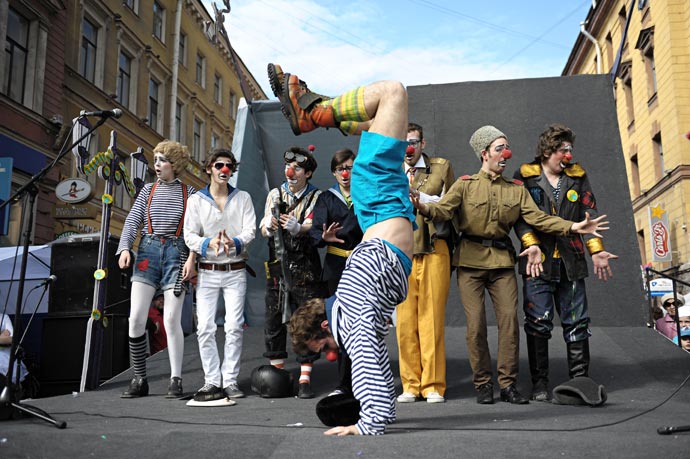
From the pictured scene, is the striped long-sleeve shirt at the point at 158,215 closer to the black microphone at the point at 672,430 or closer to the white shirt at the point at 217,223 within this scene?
the white shirt at the point at 217,223

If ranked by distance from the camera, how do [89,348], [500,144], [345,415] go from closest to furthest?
1. [345,415]
2. [500,144]
3. [89,348]

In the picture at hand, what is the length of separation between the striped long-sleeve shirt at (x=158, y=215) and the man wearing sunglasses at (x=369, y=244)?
176 centimetres

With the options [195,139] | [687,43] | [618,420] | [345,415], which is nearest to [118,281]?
[345,415]

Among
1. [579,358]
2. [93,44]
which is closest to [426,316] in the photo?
[579,358]

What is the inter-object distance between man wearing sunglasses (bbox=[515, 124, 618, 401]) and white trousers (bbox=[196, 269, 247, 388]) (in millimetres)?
1792

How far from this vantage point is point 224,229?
4090 millimetres

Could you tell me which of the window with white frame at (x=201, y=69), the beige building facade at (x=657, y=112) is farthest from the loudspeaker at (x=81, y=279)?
the window with white frame at (x=201, y=69)

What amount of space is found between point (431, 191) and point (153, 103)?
18072 millimetres

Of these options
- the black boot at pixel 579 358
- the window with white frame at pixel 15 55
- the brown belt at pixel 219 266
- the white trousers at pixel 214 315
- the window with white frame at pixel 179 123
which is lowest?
the black boot at pixel 579 358

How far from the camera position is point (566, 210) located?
3898 mm

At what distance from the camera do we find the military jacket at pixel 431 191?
12.9ft

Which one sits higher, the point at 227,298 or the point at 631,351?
the point at 227,298

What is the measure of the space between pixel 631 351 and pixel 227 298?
313 centimetres

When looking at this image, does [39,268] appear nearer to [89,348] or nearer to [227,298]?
[89,348]
